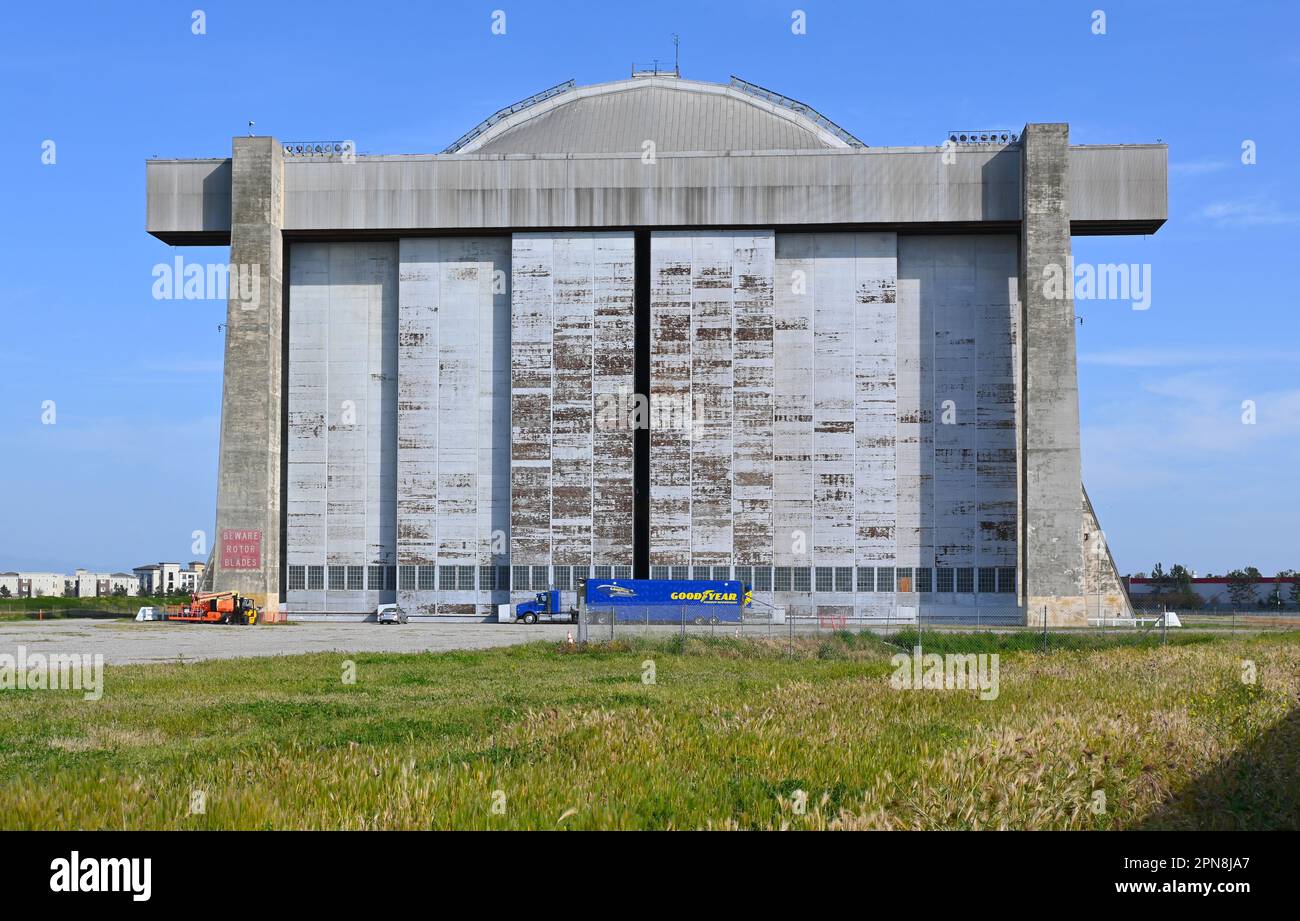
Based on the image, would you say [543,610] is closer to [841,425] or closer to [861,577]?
[861,577]

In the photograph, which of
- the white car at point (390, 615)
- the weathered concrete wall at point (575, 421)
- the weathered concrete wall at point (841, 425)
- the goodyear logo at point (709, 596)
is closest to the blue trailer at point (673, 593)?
the goodyear logo at point (709, 596)

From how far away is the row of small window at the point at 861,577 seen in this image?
65.9 meters

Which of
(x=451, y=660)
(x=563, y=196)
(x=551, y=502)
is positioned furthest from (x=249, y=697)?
(x=563, y=196)

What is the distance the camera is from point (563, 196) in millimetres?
67188

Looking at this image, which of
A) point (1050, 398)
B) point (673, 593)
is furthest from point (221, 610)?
point (1050, 398)

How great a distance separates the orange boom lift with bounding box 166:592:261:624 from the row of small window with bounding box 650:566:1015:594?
22795 mm

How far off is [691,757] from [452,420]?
193 ft

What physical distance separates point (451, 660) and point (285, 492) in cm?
4005

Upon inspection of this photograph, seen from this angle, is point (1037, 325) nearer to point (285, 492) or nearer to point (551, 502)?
point (551, 502)

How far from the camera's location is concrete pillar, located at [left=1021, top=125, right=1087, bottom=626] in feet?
202

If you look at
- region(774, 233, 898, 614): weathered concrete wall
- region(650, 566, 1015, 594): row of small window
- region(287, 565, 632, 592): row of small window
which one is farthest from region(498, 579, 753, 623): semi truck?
region(774, 233, 898, 614): weathered concrete wall

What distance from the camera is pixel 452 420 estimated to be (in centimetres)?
6825

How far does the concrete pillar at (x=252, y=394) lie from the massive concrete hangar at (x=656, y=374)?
0.47ft

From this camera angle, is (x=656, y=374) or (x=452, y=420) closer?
(x=656, y=374)
